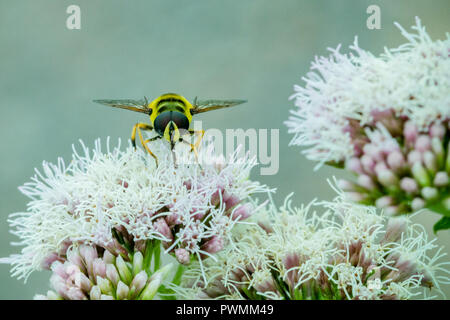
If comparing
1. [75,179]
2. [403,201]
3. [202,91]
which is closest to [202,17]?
[202,91]

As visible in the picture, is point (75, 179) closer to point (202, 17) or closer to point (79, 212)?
point (79, 212)

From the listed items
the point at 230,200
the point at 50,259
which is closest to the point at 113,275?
the point at 50,259

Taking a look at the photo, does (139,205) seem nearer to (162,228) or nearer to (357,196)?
(162,228)

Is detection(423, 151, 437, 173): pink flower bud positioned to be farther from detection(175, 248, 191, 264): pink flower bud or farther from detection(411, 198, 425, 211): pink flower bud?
detection(175, 248, 191, 264): pink flower bud

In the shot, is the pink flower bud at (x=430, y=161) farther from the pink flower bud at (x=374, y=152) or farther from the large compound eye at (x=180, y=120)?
the large compound eye at (x=180, y=120)

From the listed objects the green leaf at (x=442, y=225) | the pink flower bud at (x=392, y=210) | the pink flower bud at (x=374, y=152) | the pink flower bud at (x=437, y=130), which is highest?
the pink flower bud at (x=437, y=130)

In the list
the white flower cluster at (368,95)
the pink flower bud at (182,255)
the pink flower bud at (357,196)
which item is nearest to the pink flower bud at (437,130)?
the white flower cluster at (368,95)
